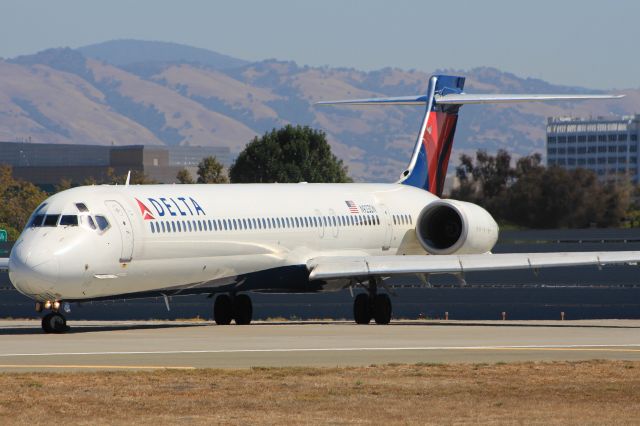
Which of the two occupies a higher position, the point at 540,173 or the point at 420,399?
the point at 540,173

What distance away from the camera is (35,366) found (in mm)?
24344

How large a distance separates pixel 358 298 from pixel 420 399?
19.6 m

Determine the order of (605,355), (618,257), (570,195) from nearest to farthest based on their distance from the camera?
(605,355)
(618,257)
(570,195)

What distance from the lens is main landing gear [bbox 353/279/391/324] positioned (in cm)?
3894

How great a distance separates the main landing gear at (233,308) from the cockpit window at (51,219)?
7.33 metres

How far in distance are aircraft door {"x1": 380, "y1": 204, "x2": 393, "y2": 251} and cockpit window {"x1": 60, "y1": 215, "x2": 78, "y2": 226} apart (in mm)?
11161

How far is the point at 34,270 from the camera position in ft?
102

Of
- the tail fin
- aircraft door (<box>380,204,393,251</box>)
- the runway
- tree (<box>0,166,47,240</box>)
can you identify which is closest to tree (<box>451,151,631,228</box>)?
tree (<box>0,166,47,240</box>)

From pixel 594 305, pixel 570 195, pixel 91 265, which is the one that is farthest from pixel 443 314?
pixel 570 195

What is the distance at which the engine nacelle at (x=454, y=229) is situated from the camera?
40.2 meters

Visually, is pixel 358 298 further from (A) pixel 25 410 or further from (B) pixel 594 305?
(A) pixel 25 410

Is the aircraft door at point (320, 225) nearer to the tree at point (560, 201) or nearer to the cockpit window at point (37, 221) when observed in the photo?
the cockpit window at point (37, 221)

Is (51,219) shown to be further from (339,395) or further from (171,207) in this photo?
(339,395)

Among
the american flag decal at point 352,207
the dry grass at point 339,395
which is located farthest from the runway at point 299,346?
the american flag decal at point 352,207
